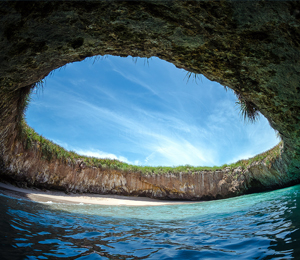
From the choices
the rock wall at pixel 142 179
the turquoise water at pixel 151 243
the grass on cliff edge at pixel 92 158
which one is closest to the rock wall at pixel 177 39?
the turquoise water at pixel 151 243

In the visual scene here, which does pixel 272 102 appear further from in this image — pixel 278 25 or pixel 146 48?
pixel 146 48

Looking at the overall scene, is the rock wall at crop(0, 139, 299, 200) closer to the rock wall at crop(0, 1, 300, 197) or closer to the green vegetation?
the green vegetation

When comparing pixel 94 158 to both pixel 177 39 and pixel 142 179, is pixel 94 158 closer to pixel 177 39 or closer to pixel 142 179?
pixel 142 179

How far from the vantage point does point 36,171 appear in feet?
33.7

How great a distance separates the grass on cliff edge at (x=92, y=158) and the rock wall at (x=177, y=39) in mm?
5380

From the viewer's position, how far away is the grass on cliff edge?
9836 mm

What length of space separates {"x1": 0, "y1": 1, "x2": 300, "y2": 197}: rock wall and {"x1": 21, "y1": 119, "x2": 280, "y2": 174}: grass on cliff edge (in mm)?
5380

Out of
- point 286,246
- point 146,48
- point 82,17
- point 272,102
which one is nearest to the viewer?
point 286,246

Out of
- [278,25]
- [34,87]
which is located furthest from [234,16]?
[34,87]

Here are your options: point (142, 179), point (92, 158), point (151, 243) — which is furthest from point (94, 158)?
point (151, 243)

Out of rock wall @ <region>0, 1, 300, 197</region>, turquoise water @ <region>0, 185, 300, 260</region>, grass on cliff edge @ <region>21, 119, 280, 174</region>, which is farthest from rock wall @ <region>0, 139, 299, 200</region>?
turquoise water @ <region>0, 185, 300, 260</region>

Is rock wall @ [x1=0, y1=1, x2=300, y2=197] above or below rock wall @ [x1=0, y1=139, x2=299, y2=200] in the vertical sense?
above

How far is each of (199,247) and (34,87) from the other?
6.59 metres

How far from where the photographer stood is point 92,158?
13664mm
